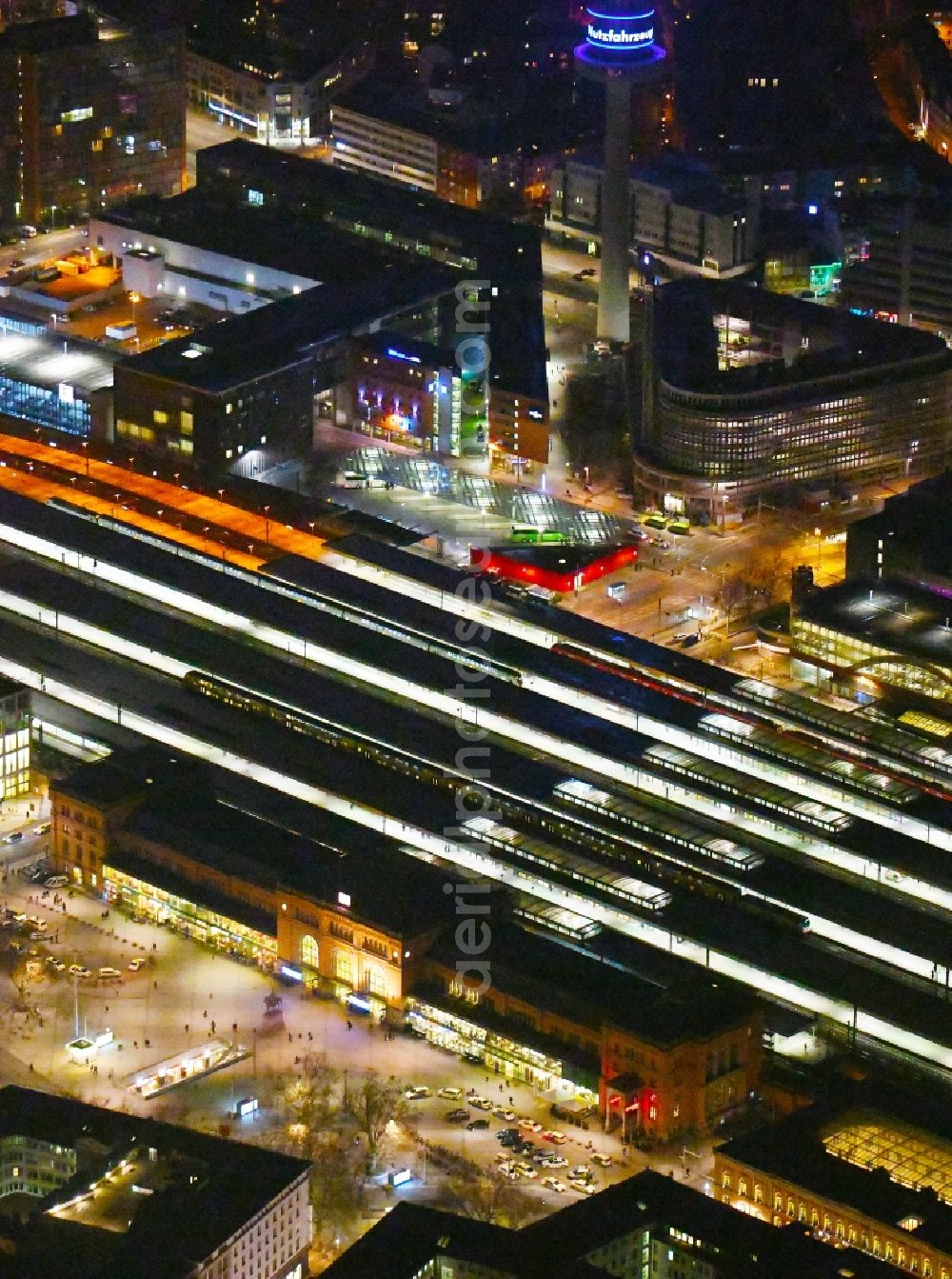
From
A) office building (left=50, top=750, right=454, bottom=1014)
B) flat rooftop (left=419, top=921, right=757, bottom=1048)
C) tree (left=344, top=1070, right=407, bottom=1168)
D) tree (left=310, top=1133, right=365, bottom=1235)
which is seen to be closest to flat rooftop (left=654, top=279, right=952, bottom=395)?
office building (left=50, top=750, right=454, bottom=1014)

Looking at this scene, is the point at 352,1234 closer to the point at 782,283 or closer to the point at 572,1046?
the point at 572,1046

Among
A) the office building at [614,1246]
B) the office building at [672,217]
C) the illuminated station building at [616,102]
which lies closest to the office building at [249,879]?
the office building at [614,1246]

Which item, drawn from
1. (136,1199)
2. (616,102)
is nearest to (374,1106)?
(136,1199)

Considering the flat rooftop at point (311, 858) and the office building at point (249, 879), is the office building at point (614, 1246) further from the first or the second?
the flat rooftop at point (311, 858)

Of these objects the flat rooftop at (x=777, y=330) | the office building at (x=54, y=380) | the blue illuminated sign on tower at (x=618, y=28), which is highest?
the blue illuminated sign on tower at (x=618, y=28)

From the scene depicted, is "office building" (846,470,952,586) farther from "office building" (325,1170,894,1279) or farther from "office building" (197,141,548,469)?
"office building" (325,1170,894,1279)

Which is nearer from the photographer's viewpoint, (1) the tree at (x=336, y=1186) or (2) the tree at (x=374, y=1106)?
(1) the tree at (x=336, y=1186)

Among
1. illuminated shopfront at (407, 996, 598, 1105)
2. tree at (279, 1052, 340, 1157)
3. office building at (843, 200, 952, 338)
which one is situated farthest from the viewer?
office building at (843, 200, 952, 338)

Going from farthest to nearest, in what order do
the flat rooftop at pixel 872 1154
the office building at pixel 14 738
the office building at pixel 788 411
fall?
the office building at pixel 788 411 → the office building at pixel 14 738 → the flat rooftop at pixel 872 1154
